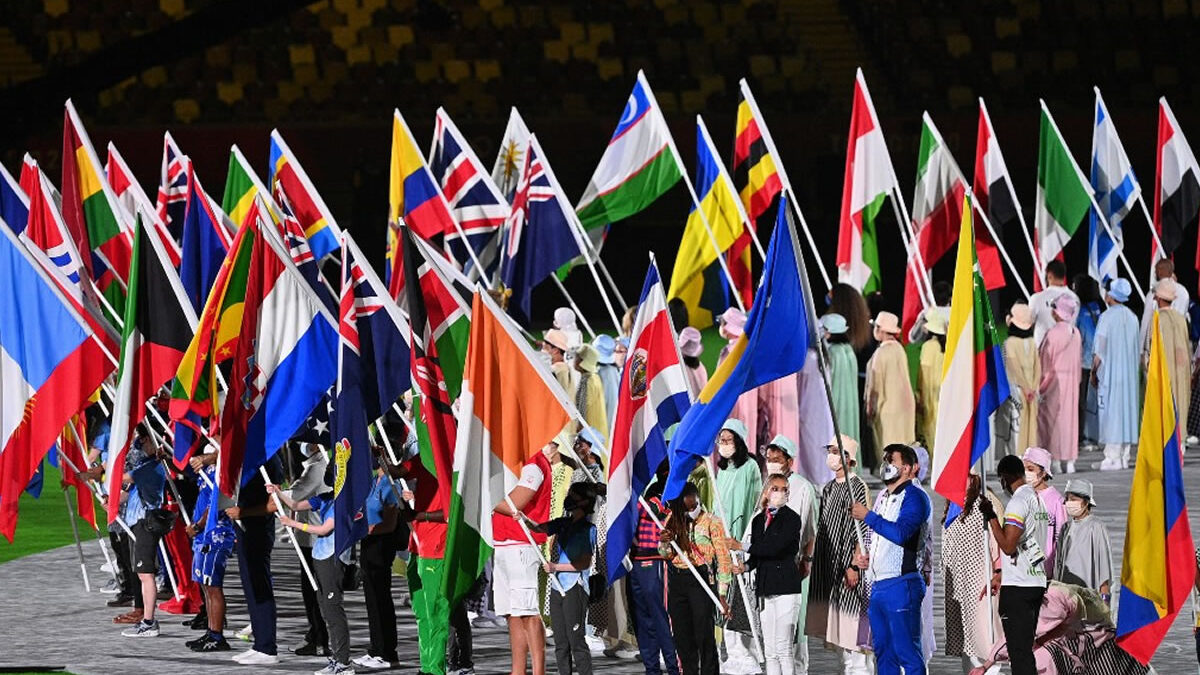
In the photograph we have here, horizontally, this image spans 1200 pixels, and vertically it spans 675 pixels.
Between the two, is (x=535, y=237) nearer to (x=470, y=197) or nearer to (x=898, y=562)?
(x=470, y=197)

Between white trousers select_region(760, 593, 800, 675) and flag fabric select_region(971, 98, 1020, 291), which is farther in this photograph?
flag fabric select_region(971, 98, 1020, 291)

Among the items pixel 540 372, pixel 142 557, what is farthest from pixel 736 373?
pixel 142 557

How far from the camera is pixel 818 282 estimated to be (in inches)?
1383

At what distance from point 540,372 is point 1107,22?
26752 mm

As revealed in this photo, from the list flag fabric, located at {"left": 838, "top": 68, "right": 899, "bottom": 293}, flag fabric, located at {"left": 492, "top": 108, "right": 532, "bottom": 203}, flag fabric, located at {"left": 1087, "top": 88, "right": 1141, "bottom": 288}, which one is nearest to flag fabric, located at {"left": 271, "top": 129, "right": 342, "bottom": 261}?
flag fabric, located at {"left": 492, "top": 108, "right": 532, "bottom": 203}

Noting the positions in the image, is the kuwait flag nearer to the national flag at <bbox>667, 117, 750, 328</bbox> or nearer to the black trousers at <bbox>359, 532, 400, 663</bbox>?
the black trousers at <bbox>359, 532, 400, 663</bbox>

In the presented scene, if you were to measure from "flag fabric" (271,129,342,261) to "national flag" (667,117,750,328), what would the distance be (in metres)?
2.82

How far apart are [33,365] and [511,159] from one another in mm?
8005

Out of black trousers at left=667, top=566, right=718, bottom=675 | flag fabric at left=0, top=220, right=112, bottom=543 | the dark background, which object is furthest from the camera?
the dark background

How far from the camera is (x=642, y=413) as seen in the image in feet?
37.8

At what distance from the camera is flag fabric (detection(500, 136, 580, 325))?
59.1ft

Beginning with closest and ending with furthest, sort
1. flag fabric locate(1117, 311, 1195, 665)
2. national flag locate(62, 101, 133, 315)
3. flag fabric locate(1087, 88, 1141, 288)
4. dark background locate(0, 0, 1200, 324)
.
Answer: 1. flag fabric locate(1117, 311, 1195, 665)
2. national flag locate(62, 101, 133, 315)
3. flag fabric locate(1087, 88, 1141, 288)
4. dark background locate(0, 0, 1200, 324)

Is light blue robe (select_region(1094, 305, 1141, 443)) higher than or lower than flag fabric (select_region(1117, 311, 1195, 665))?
Answer: higher

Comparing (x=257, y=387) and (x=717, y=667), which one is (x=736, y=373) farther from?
(x=257, y=387)
